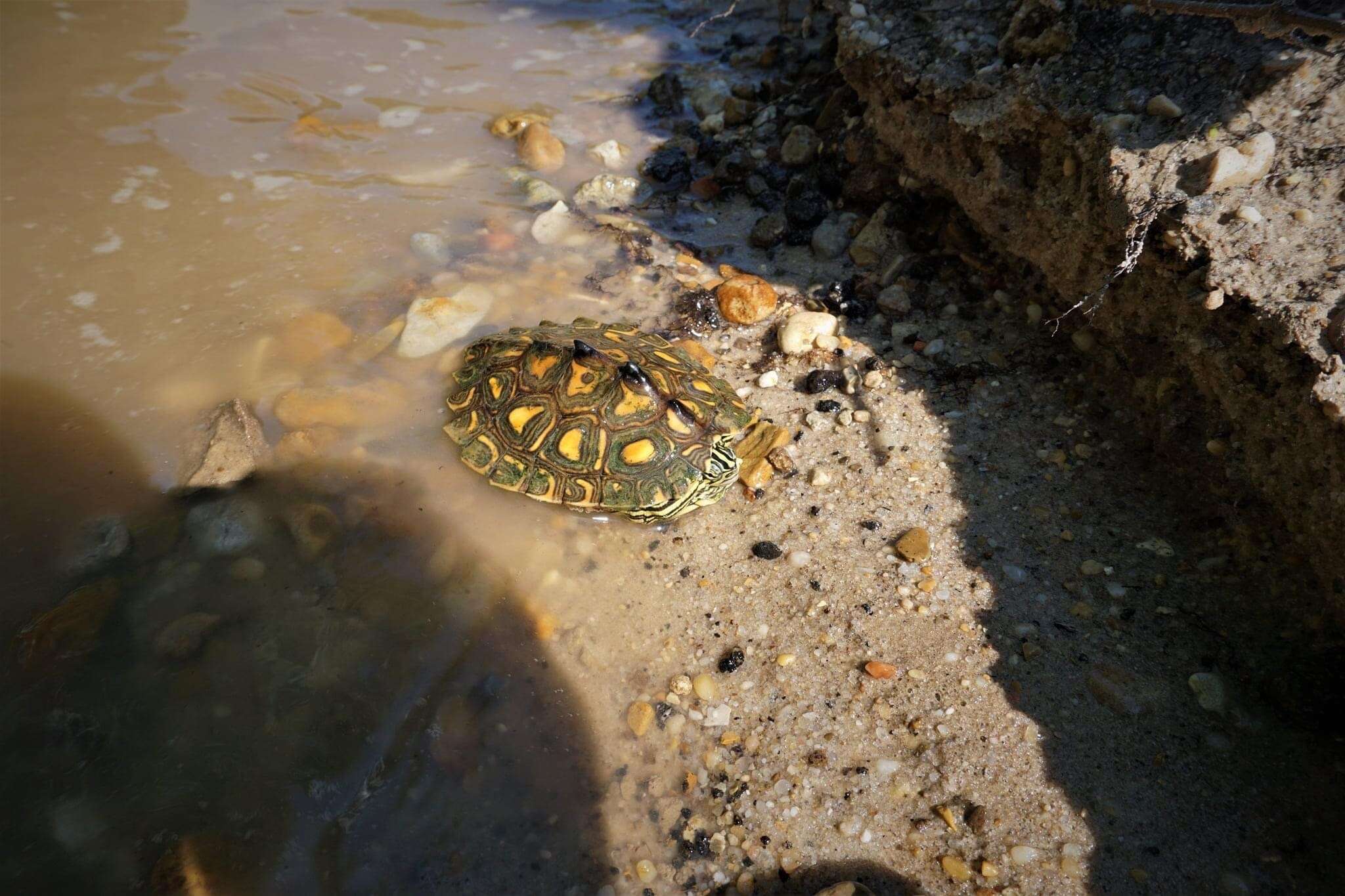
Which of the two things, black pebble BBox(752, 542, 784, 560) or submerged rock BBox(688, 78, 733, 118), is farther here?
submerged rock BBox(688, 78, 733, 118)

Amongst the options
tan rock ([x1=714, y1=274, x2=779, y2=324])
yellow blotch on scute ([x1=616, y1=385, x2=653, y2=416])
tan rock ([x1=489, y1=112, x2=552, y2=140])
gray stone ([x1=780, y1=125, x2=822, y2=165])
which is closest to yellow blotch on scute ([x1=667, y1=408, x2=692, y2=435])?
yellow blotch on scute ([x1=616, y1=385, x2=653, y2=416])

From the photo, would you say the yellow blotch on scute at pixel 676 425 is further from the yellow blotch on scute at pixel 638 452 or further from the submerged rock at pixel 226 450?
the submerged rock at pixel 226 450

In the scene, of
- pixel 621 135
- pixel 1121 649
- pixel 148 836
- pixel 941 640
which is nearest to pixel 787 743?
pixel 941 640

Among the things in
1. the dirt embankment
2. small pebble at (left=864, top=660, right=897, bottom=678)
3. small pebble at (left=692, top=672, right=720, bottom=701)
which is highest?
the dirt embankment

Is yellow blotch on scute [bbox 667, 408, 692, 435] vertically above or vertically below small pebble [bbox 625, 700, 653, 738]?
above

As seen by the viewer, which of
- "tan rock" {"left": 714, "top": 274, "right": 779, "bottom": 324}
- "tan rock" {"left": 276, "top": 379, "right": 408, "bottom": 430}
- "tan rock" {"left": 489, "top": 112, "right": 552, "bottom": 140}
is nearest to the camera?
"tan rock" {"left": 276, "top": 379, "right": 408, "bottom": 430}

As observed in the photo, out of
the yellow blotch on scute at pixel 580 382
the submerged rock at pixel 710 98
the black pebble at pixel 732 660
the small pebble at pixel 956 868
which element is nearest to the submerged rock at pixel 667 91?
the submerged rock at pixel 710 98

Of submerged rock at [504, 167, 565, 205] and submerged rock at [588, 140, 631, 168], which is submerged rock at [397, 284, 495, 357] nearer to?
submerged rock at [504, 167, 565, 205]
